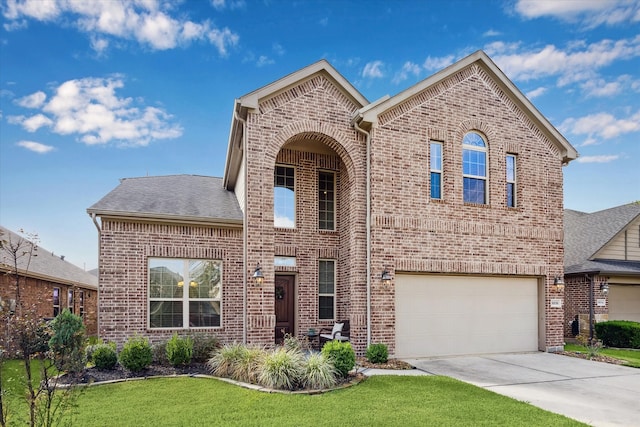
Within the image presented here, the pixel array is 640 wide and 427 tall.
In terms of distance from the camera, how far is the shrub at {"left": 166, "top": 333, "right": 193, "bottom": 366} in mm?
10023

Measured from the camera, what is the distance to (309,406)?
7.09 m

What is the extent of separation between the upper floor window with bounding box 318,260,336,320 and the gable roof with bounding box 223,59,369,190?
13.8 feet

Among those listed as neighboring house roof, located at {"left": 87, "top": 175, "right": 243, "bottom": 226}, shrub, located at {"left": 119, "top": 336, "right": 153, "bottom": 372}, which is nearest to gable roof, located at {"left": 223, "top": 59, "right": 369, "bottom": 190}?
neighboring house roof, located at {"left": 87, "top": 175, "right": 243, "bottom": 226}

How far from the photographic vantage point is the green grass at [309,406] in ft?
20.9

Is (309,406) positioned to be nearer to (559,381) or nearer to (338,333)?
(338,333)

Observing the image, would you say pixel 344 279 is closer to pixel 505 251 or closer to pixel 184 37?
pixel 505 251

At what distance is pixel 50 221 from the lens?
17.0 m

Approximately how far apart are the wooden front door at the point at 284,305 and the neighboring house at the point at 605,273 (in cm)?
1094

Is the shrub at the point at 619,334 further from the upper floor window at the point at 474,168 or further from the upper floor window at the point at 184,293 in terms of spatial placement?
the upper floor window at the point at 184,293

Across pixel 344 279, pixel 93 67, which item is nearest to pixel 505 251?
pixel 344 279

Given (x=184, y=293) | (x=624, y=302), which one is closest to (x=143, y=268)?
(x=184, y=293)

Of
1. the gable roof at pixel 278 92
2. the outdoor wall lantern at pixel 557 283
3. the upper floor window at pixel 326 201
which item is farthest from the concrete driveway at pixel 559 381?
the gable roof at pixel 278 92

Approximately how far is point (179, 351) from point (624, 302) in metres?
16.9

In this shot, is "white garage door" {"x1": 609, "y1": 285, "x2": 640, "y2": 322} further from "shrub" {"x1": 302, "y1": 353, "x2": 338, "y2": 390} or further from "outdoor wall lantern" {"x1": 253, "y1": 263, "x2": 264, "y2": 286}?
"outdoor wall lantern" {"x1": 253, "y1": 263, "x2": 264, "y2": 286}
